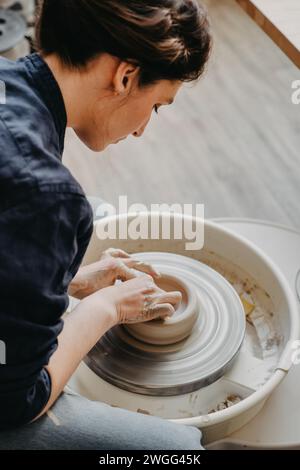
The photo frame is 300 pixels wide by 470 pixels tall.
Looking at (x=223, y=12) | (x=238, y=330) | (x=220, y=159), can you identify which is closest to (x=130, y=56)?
(x=238, y=330)

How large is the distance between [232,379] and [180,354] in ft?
0.46

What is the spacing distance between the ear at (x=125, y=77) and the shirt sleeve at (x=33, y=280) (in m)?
0.22

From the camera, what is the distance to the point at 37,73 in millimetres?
1039

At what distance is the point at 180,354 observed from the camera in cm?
142

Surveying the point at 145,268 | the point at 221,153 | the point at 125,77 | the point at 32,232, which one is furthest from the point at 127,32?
the point at 221,153

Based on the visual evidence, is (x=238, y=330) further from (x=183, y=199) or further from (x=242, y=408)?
(x=183, y=199)

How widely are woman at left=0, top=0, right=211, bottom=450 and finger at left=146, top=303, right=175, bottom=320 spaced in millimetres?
152

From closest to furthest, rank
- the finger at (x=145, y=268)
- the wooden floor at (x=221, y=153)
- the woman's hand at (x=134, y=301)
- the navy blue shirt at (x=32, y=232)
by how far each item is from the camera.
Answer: the navy blue shirt at (x=32, y=232) < the woman's hand at (x=134, y=301) < the finger at (x=145, y=268) < the wooden floor at (x=221, y=153)

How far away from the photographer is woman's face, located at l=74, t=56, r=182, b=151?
1049 millimetres

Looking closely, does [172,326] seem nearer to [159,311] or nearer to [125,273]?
[159,311]

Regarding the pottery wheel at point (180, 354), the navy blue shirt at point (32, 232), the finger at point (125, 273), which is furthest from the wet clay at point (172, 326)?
the navy blue shirt at point (32, 232)

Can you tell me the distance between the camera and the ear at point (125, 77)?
3.33 feet

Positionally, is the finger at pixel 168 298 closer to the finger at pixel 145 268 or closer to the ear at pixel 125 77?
the finger at pixel 145 268

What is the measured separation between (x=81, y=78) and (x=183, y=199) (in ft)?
4.63
